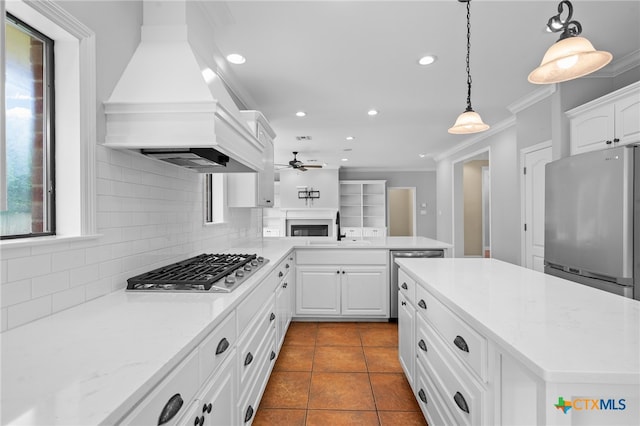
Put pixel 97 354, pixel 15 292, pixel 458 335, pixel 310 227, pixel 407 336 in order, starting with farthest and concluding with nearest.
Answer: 1. pixel 310 227
2. pixel 407 336
3. pixel 458 335
4. pixel 15 292
5. pixel 97 354

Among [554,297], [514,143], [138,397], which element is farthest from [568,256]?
[138,397]

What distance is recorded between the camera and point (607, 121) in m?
2.81

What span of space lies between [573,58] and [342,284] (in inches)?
115

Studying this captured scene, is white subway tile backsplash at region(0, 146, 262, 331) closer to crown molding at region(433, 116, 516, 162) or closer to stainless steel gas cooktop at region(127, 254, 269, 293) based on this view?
stainless steel gas cooktop at region(127, 254, 269, 293)

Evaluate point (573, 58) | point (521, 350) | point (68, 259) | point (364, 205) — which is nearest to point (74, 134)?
point (68, 259)

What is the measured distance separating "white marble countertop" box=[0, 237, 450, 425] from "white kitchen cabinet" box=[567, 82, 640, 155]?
10.8ft

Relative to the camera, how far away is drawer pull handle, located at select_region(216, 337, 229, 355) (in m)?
1.21

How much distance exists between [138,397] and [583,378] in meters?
1.01

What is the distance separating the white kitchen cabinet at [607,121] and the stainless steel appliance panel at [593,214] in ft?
0.99

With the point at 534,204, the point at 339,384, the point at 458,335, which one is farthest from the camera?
the point at 534,204

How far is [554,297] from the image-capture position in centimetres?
137

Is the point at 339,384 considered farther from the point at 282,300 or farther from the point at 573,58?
the point at 573,58

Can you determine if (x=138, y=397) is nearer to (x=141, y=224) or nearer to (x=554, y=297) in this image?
(x=141, y=224)

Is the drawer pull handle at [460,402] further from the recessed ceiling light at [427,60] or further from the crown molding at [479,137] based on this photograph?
the crown molding at [479,137]
